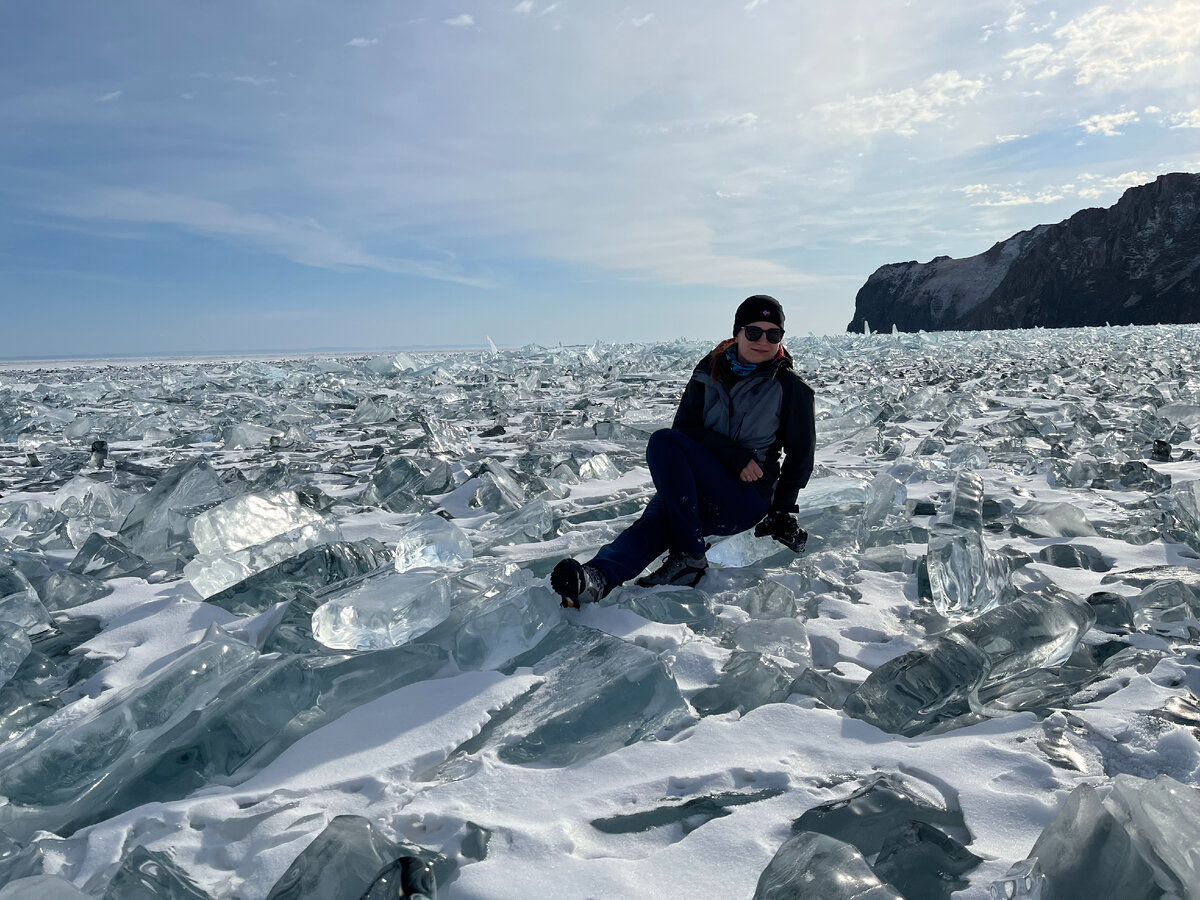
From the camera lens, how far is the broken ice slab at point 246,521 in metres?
2.52

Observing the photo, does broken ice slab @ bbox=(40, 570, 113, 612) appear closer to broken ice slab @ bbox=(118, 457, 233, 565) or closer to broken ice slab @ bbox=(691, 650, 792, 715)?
broken ice slab @ bbox=(118, 457, 233, 565)

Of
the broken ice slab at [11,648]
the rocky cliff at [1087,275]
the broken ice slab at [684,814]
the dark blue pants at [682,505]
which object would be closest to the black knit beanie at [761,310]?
the dark blue pants at [682,505]

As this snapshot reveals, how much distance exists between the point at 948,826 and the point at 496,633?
1084 millimetres

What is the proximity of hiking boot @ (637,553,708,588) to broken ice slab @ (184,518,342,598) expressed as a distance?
107 centimetres

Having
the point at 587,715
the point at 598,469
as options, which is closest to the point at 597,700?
the point at 587,715

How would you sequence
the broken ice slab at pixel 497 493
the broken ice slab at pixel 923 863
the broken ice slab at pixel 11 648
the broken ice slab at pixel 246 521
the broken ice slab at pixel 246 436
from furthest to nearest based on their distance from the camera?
the broken ice slab at pixel 246 436
the broken ice slab at pixel 497 493
the broken ice slab at pixel 246 521
the broken ice slab at pixel 11 648
the broken ice slab at pixel 923 863

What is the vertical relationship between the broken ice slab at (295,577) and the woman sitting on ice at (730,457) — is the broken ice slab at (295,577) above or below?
below

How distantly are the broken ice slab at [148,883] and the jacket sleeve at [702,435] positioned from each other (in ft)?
5.72

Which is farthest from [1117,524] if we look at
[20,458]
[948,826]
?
[20,458]

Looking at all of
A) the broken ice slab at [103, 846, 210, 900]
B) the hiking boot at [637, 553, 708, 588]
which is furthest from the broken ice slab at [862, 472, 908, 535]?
the broken ice slab at [103, 846, 210, 900]

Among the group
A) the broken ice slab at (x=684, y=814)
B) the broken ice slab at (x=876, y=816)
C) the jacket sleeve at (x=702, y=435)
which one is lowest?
the broken ice slab at (x=684, y=814)

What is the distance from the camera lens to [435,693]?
5.49 ft

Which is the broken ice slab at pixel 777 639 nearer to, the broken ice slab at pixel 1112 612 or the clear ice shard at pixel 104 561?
the broken ice slab at pixel 1112 612

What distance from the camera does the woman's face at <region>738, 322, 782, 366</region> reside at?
2266 millimetres
